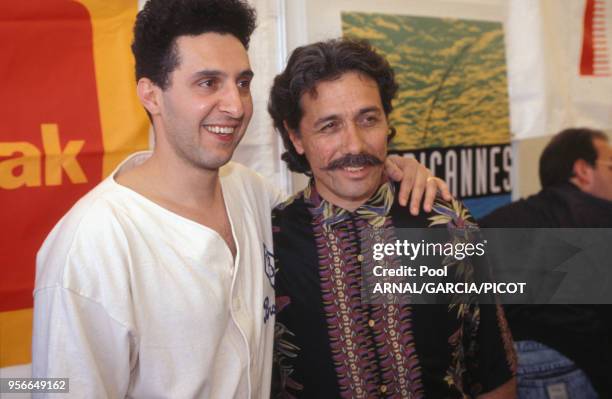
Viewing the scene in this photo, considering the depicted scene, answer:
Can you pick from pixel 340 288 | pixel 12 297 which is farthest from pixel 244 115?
pixel 12 297

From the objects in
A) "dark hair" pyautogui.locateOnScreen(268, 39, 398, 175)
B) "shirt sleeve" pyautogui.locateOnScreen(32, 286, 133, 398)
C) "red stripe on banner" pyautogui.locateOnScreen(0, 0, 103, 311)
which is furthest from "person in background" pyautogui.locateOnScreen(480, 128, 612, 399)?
"red stripe on banner" pyautogui.locateOnScreen(0, 0, 103, 311)

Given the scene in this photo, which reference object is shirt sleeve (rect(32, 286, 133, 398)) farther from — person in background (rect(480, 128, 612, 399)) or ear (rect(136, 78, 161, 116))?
person in background (rect(480, 128, 612, 399))

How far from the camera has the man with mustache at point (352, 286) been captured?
131cm

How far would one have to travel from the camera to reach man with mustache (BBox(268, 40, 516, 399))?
1.31 meters

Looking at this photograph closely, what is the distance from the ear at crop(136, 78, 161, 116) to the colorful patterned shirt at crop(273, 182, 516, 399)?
49 cm

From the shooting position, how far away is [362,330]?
1320 mm

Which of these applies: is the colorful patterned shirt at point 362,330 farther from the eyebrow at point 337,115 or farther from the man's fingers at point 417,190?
the eyebrow at point 337,115

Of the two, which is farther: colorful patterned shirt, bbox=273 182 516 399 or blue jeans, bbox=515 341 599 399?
blue jeans, bbox=515 341 599 399

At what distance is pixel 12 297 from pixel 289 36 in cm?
117

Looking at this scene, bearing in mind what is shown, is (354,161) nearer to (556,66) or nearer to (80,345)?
(80,345)

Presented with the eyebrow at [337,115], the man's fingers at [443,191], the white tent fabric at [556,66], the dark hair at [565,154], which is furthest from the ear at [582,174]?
the eyebrow at [337,115]

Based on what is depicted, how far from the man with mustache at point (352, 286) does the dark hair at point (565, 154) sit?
1.18m

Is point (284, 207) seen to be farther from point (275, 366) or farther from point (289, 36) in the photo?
point (289, 36)

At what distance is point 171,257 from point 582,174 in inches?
76.7
